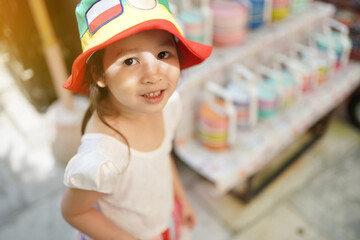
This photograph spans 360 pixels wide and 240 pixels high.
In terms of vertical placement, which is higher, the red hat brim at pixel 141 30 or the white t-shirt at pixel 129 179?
the red hat brim at pixel 141 30

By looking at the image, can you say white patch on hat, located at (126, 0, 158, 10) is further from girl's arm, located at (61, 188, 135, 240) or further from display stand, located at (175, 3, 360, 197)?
display stand, located at (175, 3, 360, 197)

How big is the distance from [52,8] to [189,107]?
111 centimetres

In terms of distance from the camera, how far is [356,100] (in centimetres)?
229

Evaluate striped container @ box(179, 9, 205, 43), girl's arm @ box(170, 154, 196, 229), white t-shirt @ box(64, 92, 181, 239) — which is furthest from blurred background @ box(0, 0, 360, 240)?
white t-shirt @ box(64, 92, 181, 239)

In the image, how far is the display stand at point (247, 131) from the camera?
1533 mm

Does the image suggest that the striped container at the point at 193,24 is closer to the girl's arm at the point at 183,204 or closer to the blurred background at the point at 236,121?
the blurred background at the point at 236,121

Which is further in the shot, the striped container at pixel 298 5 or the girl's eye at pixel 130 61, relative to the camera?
the striped container at pixel 298 5

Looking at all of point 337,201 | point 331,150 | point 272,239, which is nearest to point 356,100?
point 331,150

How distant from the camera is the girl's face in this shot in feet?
1.66

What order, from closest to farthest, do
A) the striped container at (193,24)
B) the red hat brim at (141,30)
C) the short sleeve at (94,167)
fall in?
the red hat brim at (141,30) < the short sleeve at (94,167) < the striped container at (193,24)

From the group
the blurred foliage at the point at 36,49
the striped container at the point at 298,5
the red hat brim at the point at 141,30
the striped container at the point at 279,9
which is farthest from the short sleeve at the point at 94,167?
the striped container at the point at 298,5

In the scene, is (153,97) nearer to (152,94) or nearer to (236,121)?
(152,94)

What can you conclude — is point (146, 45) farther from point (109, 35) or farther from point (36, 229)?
point (36, 229)

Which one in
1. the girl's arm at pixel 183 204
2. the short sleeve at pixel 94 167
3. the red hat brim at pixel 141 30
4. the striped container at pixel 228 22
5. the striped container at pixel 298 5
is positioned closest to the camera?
the red hat brim at pixel 141 30
